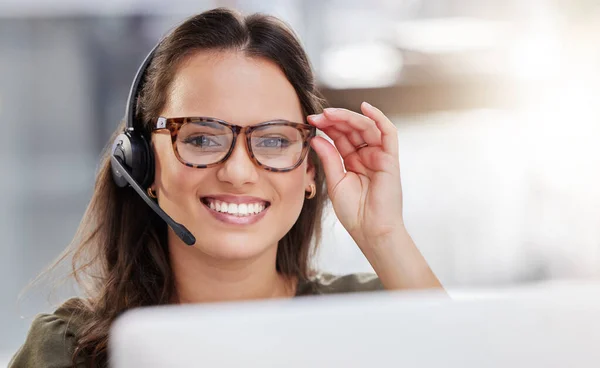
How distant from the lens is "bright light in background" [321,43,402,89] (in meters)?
2.67

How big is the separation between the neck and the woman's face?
0.08 metres

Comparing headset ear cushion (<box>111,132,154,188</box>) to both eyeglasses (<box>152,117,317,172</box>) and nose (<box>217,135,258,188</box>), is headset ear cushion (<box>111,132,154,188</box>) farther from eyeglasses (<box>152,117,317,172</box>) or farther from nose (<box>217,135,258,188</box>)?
nose (<box>217,135,258,188</box>)

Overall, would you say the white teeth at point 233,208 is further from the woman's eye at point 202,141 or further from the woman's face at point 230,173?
the woman's eye at point 202,141

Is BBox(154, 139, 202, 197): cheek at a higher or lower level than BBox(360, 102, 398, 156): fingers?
lower

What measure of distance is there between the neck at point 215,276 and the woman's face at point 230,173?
0.08 metres

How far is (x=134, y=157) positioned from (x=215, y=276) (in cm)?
29

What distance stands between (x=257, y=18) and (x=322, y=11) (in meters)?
1.50

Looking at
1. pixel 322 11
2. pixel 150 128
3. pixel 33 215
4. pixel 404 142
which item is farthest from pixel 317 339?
pixel 33 215

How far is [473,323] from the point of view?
1.55 ft

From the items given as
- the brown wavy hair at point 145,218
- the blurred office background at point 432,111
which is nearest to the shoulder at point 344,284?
the brown wavy hair at point 145,218

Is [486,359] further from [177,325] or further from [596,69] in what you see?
[596,69]

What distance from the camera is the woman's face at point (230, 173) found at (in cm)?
121

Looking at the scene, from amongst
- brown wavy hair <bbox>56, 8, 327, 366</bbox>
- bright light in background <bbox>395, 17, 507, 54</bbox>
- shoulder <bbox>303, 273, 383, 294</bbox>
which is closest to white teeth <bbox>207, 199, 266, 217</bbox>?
brown wavy hair <bbox>56, 8, 327, 366</bbox>

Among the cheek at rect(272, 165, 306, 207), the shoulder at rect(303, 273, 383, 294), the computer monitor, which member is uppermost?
the cheek at rect(272, 165, 306, 207)
